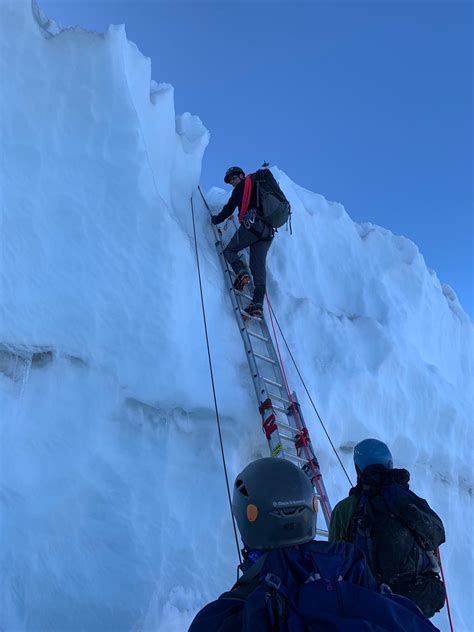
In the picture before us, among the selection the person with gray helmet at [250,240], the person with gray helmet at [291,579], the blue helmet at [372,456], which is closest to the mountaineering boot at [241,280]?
the person with gray helmet at [250,240]

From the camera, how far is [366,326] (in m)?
5.74

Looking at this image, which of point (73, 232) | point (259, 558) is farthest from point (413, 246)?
point (259, 558)

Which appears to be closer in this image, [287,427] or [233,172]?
A: [287,427]

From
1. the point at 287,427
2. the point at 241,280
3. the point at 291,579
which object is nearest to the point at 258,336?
the point at 241,280

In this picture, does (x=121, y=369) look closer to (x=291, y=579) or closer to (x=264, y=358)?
(x=264, y=358)

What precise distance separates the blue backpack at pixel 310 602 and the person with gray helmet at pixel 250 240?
3391mm

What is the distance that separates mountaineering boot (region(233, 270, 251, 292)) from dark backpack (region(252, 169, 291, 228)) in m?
0.60

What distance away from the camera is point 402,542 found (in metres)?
2.25

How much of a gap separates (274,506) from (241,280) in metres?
3.36

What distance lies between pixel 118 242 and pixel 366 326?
306cm

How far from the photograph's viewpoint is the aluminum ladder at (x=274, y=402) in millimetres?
3779

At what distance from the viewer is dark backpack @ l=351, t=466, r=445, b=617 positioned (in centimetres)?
226

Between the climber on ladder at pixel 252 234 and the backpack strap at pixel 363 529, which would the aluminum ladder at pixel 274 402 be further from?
the backpack strap at pixel 363 529

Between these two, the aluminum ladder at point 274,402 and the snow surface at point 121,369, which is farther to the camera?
the aluminum ladder at point 274,402
